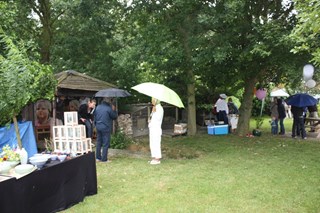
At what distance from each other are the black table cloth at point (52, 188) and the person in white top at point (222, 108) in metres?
9.26

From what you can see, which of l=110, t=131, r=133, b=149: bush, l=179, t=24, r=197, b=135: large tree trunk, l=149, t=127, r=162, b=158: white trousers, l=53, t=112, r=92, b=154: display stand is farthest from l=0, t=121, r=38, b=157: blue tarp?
l=179, t=24, r=197, b=135: large tree trunk

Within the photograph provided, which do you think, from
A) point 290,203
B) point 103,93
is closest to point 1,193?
point 290,203

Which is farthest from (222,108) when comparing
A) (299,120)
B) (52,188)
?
(52,188)

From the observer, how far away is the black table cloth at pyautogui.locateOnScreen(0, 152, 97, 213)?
394cm

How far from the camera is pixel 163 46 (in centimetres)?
1066

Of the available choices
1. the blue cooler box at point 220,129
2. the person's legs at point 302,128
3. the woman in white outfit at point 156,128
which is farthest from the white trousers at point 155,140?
the person's legs at point 302,128

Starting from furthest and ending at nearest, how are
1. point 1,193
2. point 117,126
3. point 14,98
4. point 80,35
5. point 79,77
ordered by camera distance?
1. point 80,35
2. point 117,126
3. point 79,77
4. point 14,98
5. point 1,193

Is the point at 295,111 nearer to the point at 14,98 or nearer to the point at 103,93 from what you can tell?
the point at 103,93

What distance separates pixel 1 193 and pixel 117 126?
31.9ft

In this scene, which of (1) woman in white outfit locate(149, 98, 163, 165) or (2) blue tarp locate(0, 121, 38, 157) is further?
(2) blue tarp locate(0, 121, 38, 157)

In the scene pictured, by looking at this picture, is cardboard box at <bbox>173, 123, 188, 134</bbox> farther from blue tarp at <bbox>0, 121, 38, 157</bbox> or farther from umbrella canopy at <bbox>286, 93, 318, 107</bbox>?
blue tarp at <bbox>0, 121, 38, 157</bbox>

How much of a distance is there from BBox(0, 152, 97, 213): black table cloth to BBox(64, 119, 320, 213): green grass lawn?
23 centimetres

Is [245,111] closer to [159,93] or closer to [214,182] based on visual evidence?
[159,93]

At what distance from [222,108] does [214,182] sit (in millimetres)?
7929
